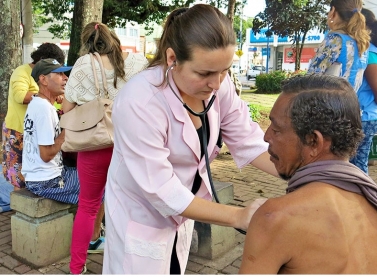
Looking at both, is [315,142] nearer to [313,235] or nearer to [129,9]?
[313,235]

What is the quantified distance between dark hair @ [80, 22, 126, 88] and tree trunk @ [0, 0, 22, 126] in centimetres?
474

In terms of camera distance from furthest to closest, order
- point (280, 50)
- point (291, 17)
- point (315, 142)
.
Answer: point (280, 50)
point (291, 17)
point (315, 142)

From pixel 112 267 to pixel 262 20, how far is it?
78.0 feet

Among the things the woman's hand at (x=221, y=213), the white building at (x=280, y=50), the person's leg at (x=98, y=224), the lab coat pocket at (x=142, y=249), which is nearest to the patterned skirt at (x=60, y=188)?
the person's leg at (x=98, y=224)

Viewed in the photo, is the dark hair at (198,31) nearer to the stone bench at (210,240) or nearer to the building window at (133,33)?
the stone bench at (210,240)

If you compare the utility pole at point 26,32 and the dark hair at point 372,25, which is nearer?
the dark hair at point 372,25

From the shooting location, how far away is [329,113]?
1.45 metres

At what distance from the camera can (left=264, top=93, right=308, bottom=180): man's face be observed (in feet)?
5.06

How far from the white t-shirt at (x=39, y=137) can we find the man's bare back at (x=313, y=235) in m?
2.30

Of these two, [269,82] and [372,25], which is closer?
[372,25]

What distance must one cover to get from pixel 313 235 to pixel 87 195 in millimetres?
2209

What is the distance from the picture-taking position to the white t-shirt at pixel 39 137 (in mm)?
3367

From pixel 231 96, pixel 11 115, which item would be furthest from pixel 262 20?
pixel 231 96

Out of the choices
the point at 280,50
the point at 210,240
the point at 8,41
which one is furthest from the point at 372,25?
the point at 280,50
